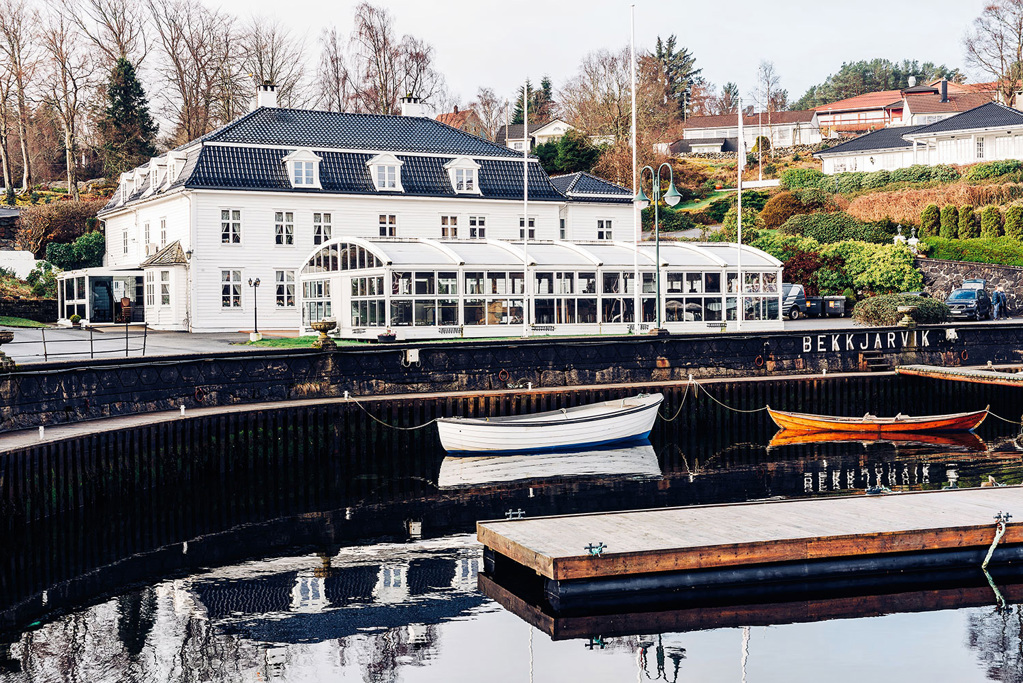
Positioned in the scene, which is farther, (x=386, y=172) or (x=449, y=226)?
(x=449, y=226)

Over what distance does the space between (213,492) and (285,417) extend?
3296 mm

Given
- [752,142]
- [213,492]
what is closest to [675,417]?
[213,492]

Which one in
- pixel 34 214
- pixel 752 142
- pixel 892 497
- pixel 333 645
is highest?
pixel 752 142

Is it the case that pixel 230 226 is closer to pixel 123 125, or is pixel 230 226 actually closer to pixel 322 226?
pixel 322 226

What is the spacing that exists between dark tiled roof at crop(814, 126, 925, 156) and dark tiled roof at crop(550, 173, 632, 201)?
37956 mm

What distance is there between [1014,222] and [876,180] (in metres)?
19.3

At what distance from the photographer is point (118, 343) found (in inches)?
1462

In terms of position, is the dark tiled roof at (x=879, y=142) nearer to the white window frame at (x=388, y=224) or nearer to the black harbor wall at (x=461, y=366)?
the white window frame at (x=388, y=224)

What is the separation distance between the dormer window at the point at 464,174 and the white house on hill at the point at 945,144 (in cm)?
4111

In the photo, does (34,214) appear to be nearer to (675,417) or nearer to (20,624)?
(675,417)

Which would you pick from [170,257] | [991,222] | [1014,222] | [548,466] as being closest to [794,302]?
[991,222]

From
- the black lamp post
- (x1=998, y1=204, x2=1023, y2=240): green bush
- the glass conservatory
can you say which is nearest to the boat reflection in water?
the glass conservatory

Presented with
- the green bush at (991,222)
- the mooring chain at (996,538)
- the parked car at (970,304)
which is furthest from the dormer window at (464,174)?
the mooring chain at (996,538)

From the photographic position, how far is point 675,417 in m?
31.9
